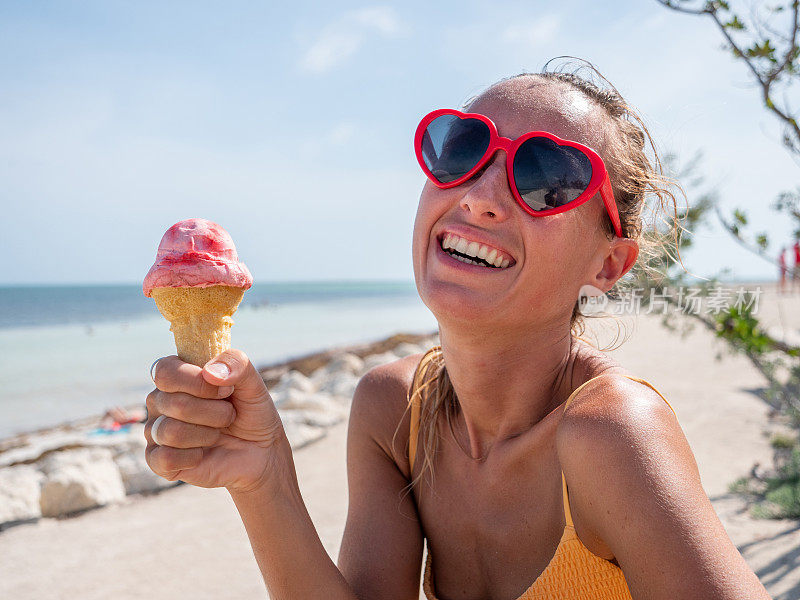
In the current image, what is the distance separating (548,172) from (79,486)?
549 centimetres

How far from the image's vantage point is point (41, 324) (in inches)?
1187

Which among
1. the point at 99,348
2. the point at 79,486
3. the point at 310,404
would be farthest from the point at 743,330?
the point at 99,348

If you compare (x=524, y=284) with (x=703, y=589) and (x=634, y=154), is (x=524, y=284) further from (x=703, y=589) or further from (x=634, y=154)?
(x=703, y=589)

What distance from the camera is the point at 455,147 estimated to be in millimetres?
1942

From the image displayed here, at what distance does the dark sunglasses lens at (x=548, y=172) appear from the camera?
1820 millimetres

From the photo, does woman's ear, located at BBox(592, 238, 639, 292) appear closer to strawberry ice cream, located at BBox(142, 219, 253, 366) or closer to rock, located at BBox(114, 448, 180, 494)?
strawberry ice cream, located at BBox(142, 219, 253, 366)

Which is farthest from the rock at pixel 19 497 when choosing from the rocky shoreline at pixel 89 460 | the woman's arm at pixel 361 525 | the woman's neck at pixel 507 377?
the woman's neck at pixel 507 377

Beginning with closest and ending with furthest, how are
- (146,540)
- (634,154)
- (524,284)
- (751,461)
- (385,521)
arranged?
(524,284)
(634,154)
(385,521)
(146,540)
(751,461)

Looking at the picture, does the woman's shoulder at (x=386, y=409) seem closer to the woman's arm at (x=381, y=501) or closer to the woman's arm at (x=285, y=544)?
the woman's arm at (x=381, y=501)

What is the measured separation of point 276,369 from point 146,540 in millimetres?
11068

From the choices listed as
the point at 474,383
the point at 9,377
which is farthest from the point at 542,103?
the point at 9,377

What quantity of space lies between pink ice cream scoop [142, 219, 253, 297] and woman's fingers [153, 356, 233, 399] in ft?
0.74

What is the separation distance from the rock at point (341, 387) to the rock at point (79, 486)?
4063 millimetres

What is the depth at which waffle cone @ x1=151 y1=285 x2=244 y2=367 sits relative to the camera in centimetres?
170
